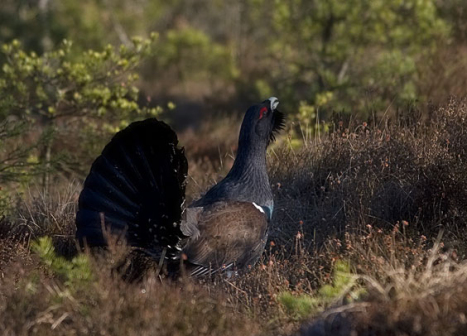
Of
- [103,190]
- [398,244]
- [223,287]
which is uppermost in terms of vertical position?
[103,190]

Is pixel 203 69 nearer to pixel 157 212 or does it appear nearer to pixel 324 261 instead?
pixel 324 261

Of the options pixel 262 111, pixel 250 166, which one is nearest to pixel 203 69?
pixel 262 111

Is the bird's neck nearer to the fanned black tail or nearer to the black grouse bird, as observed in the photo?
the black grouse bird

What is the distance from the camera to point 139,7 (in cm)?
2378

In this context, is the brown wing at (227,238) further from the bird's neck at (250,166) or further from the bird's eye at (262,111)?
the bird's eye at (262,111)

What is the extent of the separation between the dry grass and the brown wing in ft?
0.49

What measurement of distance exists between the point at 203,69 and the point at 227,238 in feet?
49.5

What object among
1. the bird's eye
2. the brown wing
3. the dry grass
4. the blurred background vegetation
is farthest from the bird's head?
the blurred background vegetation

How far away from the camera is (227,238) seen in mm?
5910

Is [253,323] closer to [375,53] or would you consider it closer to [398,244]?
[398,244]

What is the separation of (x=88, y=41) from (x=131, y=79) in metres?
10.9

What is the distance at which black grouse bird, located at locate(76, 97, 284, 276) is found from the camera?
5.50m

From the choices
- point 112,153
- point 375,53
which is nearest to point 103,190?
point 112,153

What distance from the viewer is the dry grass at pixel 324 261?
4207mm
